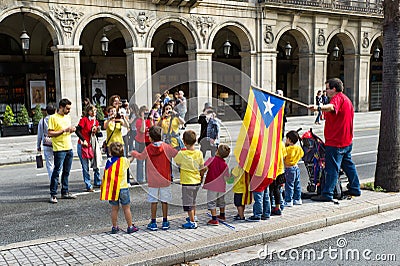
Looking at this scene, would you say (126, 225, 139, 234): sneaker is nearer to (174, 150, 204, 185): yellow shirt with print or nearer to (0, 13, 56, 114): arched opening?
(174, 150, 204, 185): yellow shirt with print

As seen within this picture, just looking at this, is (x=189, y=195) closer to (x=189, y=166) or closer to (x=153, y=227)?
(x=189, y=166)

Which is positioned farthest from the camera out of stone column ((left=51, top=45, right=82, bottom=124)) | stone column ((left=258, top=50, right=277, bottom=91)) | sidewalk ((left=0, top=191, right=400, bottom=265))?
stone column ((left=258, top=50, right=277, bottom=91))

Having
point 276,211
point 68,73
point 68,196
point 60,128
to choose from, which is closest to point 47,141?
point 60,128

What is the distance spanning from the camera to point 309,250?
5359mm

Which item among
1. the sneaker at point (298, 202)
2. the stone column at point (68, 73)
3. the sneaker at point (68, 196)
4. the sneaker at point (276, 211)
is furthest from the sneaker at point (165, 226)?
the stone column at point (68, 73)

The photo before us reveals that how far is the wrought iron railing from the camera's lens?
24.9 m

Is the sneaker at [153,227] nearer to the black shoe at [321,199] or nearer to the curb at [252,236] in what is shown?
the curb at [252,236]

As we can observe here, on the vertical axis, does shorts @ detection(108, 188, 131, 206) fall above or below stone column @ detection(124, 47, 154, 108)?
below

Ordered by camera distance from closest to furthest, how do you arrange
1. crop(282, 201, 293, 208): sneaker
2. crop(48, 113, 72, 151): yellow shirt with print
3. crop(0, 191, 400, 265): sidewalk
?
crop(0, 191, 400, 265): sidewalk → crop(282, 201, 293, 208): sneaker → crop(48, 113, 72, 151): yellow shirt with print

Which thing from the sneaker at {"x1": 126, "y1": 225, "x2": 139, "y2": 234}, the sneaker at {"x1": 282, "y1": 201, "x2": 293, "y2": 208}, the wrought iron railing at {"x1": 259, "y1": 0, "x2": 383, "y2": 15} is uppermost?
the wrought iron railing at {"x1": 259, "y1": 0, "x2": 383, "y2": 15}

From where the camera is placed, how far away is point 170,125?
9.05m

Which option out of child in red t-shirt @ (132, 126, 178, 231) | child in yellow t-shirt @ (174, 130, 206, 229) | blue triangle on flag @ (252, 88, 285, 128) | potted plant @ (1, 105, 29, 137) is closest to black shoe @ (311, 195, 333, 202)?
blue triangle on flag @ (252, 88, 285, 128)

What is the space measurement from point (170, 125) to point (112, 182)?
3476 mm

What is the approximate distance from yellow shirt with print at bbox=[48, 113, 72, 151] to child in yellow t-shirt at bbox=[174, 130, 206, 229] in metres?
3.02
